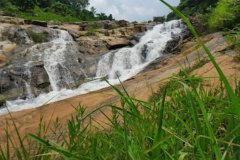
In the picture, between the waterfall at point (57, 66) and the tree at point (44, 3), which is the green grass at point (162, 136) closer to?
the waterfall at point (57, 66)

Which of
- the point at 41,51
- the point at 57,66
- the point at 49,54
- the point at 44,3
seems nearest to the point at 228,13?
the point at 57,66

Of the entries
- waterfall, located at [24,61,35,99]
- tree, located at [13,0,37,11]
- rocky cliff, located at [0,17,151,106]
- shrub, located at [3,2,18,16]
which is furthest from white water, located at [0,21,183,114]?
tree, located at [13,0,37,11]

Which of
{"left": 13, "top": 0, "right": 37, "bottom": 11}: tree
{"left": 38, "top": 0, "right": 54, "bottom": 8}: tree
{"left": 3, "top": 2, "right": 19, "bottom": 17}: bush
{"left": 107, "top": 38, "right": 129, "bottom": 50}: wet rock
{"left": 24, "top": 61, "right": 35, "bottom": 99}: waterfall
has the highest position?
{"left": 38, "top": 0, "right": 54, "bottom": 8}: tree

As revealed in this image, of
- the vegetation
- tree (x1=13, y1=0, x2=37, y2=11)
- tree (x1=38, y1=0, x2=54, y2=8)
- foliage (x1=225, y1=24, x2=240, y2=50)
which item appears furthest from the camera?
tree (x1=38, y1=0, x2=54, y2=8)

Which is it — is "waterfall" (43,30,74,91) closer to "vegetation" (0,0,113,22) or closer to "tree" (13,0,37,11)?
"vegetation" (0,0,113,22)

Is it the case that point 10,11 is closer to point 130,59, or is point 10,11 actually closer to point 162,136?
point 130,59

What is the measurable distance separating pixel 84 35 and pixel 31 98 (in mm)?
12144

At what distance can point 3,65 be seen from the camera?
22.3 meters

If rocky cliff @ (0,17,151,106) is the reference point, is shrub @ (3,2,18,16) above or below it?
above

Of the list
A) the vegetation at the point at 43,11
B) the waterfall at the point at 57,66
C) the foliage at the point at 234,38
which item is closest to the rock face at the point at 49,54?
the waterfall at the point at 57,66

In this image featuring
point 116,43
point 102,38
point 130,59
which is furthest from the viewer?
point 102,38

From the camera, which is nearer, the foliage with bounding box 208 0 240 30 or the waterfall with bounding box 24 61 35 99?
the foliage with bounding box 208 0 240 30

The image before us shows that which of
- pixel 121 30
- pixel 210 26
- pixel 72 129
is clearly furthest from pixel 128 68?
pixel 72 129

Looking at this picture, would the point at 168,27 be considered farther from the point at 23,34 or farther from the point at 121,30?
the point at 23,34
